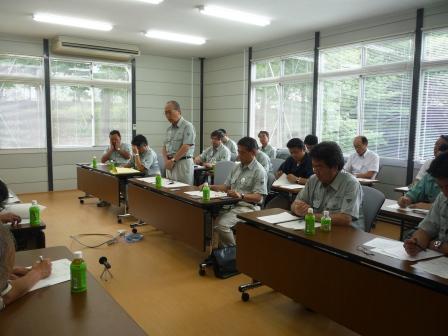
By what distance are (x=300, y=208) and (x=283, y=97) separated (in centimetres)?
491

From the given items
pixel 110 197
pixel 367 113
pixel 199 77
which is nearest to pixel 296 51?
pixel 367 113

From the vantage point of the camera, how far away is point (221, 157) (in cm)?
652

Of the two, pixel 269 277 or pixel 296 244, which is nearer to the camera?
pixel 296 244

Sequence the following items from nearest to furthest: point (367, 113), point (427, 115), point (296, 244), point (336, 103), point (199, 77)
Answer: point (296, 244)
point (427, 115)
point (367, 113)
point (336, 103)
point (199, 77)

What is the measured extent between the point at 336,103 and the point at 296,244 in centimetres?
448

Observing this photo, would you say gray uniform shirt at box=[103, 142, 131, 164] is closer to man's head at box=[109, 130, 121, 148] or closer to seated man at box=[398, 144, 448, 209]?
man's head at box=[109, 130, 121, 148]

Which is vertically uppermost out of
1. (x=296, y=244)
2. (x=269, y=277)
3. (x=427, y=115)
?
(x=427, y=115)

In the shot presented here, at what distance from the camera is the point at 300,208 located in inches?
104

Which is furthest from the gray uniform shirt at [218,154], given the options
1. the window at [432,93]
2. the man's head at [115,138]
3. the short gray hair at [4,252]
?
the short gray hair at [4,252]

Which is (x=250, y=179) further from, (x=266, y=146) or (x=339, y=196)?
(x=266, y=146)

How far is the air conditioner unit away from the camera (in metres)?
6.83

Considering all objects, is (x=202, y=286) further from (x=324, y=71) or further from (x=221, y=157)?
(x=324, y=71)

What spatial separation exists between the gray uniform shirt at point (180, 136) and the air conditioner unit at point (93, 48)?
3.36 meters

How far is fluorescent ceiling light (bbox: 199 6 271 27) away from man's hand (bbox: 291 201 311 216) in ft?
10.9
